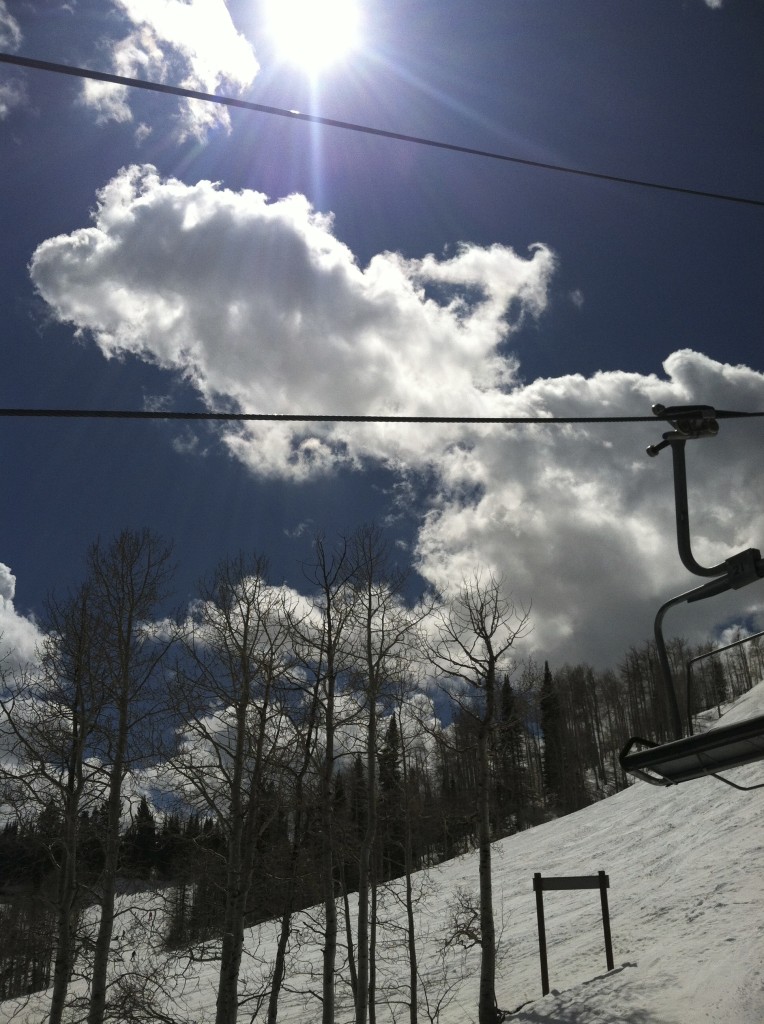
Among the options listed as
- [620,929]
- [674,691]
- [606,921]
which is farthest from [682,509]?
[620,929]

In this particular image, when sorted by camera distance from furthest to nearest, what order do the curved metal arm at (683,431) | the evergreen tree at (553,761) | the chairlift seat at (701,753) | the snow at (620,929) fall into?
the evergreen tree at (553,761) → the snow at (620,929) → the curved metal arm at (683,431) → the chairlift seat at (701,753)

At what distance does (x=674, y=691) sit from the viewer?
409cm

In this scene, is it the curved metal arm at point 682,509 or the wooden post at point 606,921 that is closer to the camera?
the curved metal arm at point 682,509

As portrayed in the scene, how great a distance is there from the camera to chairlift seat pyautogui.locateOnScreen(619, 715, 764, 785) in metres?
3.55

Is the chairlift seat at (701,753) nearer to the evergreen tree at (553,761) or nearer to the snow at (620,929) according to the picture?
the snow at (620,929)

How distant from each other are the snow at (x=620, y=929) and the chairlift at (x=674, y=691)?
453 inches

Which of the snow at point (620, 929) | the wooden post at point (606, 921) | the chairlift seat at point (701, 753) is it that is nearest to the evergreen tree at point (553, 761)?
the snow at point (620, 929)

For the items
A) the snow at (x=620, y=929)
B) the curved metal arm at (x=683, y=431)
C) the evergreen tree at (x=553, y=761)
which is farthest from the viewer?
Answer: the evergreen tree at (x=553, y=761)

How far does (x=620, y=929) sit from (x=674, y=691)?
21.1 meters

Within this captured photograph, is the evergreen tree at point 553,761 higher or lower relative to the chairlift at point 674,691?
higher

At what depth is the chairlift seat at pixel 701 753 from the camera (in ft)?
11.6

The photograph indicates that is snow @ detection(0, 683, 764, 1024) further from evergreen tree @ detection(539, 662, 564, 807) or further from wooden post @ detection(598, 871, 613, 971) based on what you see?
evergreen tree @ detection(539, 662, 564, 807)

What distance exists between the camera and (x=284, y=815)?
17.7 metres

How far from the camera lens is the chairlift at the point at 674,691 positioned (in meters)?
3.59
